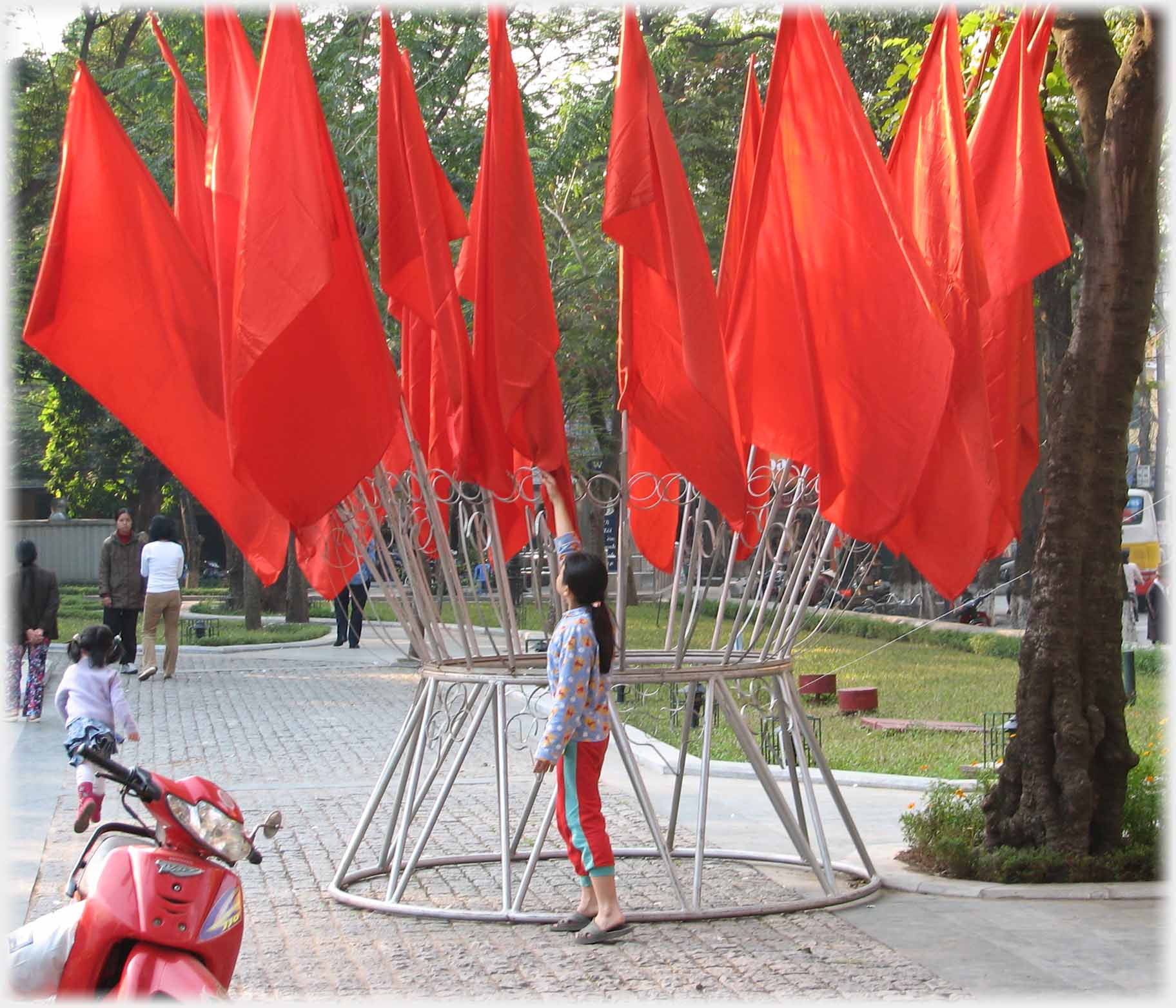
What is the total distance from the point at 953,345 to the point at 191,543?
4265 cm

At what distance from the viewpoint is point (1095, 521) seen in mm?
7137

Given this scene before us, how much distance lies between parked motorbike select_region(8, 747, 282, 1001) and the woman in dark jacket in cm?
930

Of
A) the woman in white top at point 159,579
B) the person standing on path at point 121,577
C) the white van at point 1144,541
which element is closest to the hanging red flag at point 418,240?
the woman in white top at point 159,579

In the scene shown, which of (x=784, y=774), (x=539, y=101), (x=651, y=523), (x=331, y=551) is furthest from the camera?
(x=539, y=101)

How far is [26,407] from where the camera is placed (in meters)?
48.3

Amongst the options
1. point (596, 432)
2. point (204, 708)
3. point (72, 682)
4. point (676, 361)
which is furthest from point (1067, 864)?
point (596, 432)

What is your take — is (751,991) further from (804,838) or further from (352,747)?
(352,747)

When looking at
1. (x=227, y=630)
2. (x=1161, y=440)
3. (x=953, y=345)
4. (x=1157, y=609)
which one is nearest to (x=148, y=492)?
(x=227, y=630)

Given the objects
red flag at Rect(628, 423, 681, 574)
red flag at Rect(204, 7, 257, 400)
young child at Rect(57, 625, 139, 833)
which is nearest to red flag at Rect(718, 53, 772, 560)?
red flag at Rect(628, 423, 681, 574)

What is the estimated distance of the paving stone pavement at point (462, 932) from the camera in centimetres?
541

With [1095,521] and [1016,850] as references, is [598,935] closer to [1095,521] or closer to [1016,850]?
[1016,850]

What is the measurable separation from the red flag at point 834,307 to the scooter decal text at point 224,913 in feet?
9.49

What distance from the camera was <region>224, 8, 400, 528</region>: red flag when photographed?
573cm

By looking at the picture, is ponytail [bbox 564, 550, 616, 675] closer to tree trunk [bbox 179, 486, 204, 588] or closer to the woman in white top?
the woman in white top
